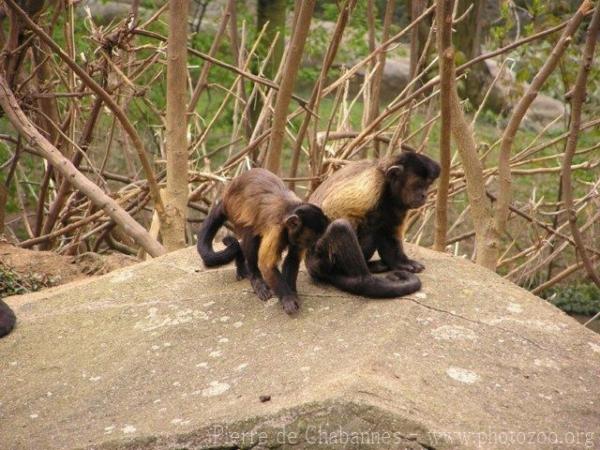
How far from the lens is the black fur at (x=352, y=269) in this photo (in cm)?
568

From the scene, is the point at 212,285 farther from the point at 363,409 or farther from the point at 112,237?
the point at 112,237

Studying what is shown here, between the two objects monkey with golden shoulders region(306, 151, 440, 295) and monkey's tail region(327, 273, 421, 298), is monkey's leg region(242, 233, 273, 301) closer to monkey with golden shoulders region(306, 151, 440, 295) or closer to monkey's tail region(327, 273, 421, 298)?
monkey with golden shoulders region(306, 151, 440, 295)

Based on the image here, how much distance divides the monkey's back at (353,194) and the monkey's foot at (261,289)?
26.4 inches

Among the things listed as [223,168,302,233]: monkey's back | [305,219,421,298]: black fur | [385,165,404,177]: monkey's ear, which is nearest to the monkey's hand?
[305,219,421,298]: black fur

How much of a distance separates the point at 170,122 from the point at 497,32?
16.1 ft

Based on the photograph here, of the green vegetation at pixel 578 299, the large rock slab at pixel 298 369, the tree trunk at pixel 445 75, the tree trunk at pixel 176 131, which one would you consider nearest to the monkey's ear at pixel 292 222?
the large rock slab at pixel 298 369

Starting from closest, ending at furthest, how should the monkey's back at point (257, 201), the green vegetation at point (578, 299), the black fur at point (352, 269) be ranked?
the black fur at point (352, 269) → the monkey's back at point (257, 201) → the green vegetation at point (578, 299)

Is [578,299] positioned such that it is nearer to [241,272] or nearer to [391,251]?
[391,251]

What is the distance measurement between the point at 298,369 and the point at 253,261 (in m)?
1.41

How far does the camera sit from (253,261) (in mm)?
6086

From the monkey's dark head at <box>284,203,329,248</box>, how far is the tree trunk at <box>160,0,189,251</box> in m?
2.24

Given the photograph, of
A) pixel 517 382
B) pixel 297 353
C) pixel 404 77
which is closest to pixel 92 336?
pixel 297 353

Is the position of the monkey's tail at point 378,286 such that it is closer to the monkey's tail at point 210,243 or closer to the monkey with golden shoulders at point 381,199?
the monkey with golden shoulders at point 381,199

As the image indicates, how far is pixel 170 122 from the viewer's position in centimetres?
754
